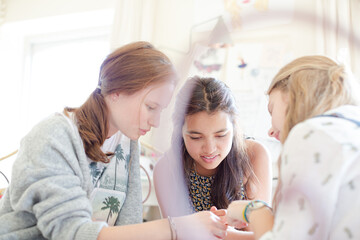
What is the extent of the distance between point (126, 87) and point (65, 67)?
190cm

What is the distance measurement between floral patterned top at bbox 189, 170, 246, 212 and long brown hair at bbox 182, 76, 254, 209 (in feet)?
0.05

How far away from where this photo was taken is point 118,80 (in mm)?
828

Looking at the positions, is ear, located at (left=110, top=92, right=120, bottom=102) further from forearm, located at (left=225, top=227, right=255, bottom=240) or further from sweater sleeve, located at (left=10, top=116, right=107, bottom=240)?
forearm, located at (left=225, top=227, right=255, bottom=240)

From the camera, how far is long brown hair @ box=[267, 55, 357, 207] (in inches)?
22.6

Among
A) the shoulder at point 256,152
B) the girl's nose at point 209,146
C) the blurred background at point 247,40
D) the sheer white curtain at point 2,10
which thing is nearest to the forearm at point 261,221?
the blurred background at point 247,40

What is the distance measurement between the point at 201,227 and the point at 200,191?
14.0 inches

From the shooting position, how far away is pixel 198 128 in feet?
2.98

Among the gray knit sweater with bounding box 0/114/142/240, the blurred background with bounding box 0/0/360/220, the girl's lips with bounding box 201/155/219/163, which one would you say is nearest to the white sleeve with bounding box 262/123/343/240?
the blurred background with bounding box 0/0/360/220

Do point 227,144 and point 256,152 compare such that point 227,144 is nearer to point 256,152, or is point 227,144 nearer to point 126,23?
point 256,152

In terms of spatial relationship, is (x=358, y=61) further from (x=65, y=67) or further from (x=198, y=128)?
(x=65, y=67)

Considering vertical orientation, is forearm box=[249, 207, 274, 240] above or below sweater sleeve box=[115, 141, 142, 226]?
above

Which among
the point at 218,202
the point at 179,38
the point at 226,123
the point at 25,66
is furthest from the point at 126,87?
the point at 25,66

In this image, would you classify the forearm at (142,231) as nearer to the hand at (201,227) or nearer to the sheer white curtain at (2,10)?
the hand at (201,227)

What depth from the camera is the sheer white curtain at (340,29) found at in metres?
0.67
